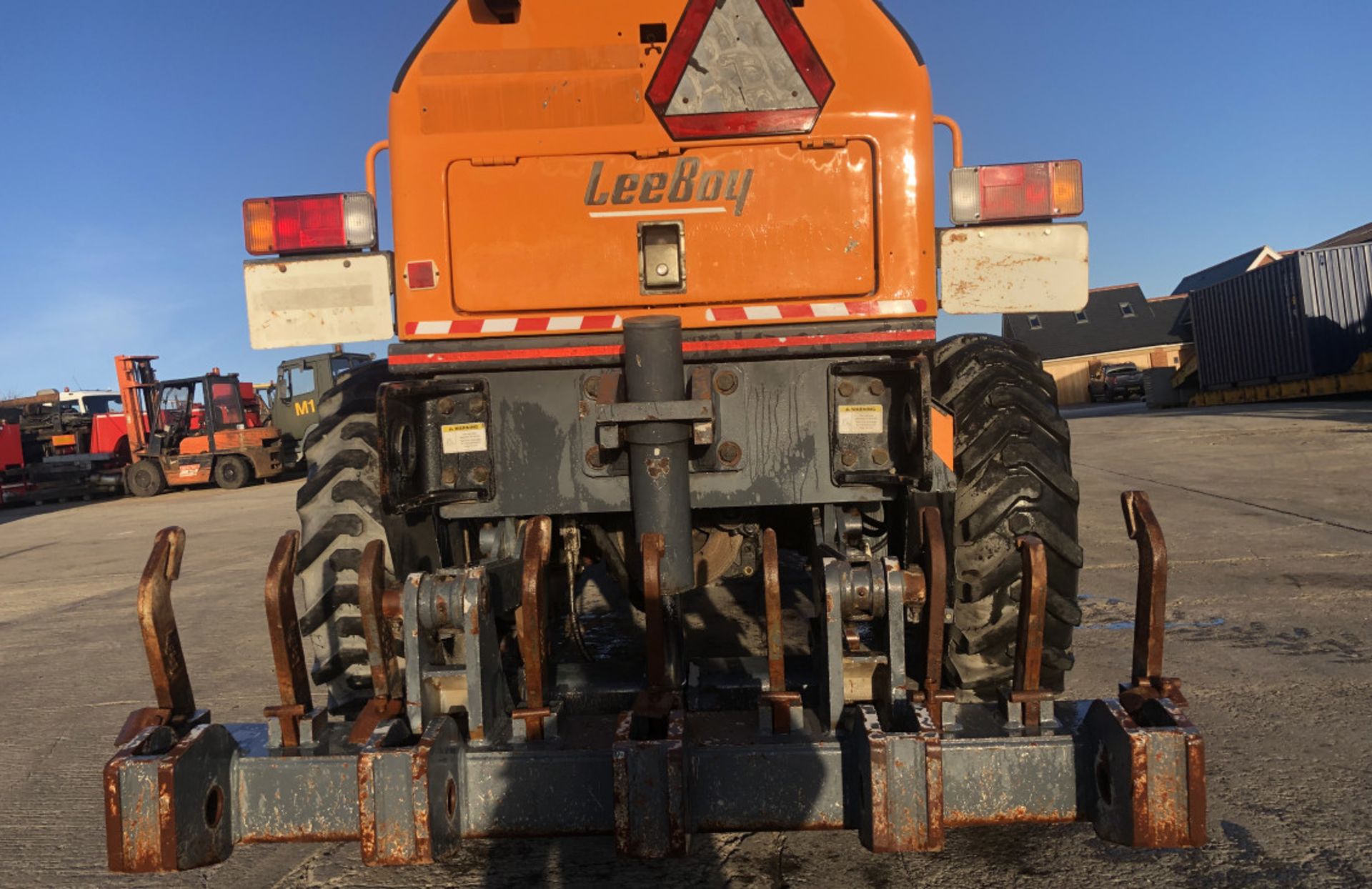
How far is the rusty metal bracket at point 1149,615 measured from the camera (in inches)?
84.7

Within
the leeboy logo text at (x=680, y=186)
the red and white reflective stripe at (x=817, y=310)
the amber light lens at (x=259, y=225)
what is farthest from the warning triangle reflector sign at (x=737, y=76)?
the amber light lens at (x=259, y=225)

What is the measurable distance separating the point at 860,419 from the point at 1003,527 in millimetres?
608

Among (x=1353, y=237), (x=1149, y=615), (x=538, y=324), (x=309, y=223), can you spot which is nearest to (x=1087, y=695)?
(x=1149, y=615)

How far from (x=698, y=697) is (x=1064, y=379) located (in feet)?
157

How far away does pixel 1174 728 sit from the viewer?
1885mm

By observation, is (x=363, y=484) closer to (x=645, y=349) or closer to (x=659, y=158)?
(x=645, y=349)

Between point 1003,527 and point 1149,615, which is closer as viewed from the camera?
point 1149,615

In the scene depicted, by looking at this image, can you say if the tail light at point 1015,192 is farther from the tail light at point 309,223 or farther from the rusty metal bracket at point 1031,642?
the tail light at point 309,223

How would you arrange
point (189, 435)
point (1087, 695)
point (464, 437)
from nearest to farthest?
point (464, 437)
point (1087, 695)
point (189, 435)

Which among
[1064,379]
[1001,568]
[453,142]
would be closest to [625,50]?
[453,142]

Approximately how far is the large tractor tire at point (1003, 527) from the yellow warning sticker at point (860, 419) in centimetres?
29

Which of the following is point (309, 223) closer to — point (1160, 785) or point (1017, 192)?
point (1017, 192)

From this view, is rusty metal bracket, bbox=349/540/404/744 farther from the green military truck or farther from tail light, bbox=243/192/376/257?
the green military truck

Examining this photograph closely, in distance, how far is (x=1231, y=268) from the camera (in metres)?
49.6
